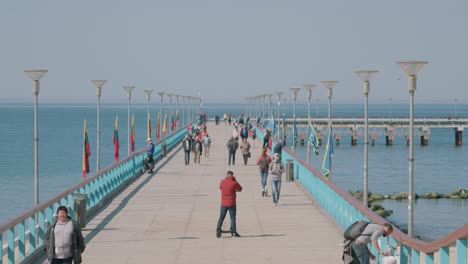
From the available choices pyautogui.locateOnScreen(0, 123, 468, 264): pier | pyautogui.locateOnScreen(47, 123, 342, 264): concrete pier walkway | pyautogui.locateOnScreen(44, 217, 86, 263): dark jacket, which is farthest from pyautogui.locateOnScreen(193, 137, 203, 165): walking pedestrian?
pyautogui.locateOnScreen(44, 217, 86, 263): dark jacket

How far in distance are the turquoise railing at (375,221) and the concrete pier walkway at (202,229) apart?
1.13 feet

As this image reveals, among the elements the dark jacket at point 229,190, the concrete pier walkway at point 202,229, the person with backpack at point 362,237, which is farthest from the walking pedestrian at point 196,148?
the person with backpack at point 362,237

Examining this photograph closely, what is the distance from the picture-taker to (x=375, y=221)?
54.6ft

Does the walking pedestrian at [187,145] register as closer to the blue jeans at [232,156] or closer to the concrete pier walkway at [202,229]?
the blue jeans at [232,156]

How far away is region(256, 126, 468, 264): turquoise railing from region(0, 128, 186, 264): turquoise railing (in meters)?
5.62

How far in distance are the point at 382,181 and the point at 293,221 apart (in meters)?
55.8

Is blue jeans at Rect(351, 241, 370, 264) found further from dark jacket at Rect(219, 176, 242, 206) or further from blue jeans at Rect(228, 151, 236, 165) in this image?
blue jeans at Rect(228, 151, 236, 165)

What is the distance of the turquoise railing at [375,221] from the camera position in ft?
35.5

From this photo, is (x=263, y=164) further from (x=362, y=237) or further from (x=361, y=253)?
(x=361, y=253)

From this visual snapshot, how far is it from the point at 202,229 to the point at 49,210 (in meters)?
3.87

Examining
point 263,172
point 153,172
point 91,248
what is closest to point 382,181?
point 153,172

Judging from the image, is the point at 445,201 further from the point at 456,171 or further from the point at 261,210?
the point at 261,210

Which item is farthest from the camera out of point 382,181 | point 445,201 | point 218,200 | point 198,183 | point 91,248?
point 382,181

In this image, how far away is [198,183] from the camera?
34188 mm
